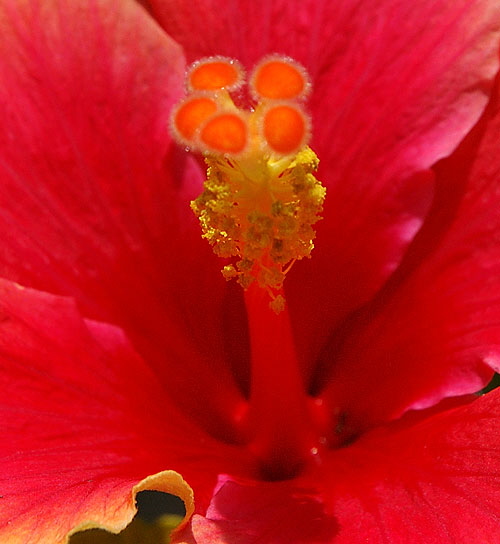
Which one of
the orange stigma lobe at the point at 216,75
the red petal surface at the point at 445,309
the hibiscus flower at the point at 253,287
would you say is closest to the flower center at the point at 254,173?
the orange stigma lobe at the point at 216,75

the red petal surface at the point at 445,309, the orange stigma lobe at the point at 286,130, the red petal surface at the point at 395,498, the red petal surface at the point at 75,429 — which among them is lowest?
the red petal surface at the point at 75,429

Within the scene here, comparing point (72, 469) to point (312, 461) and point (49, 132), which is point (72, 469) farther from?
point (49, 132)

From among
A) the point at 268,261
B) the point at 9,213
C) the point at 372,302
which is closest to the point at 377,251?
the point at 372,302

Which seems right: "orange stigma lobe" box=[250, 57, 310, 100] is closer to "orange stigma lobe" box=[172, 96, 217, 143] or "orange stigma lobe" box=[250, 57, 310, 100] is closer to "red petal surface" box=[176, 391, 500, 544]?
"orange stigma lobe" box=[172, 96, 217, 143]

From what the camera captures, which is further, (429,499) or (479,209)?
(479,209)

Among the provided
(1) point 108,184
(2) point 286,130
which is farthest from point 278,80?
(1) point 108,184

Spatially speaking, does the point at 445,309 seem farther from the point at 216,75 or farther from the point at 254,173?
the point at 216,75

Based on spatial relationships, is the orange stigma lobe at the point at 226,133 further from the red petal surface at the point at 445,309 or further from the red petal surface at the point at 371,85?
the red petal surface at the point at 445,309
